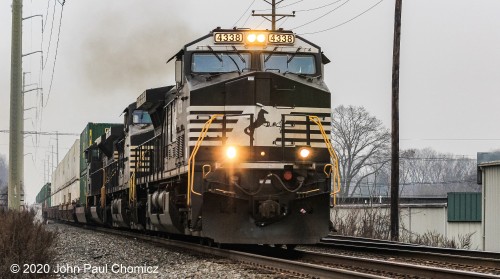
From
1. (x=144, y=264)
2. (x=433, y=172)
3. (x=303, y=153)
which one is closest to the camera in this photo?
(x=144, y=264)

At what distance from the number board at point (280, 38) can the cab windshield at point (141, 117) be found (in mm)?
8126

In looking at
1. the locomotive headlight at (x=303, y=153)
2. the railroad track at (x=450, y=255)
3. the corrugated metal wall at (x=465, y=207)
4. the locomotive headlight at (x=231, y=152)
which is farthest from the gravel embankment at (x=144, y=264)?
the corrugated metal wall at (x=465, y=207)

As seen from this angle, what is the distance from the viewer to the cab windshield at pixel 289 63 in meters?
13.2

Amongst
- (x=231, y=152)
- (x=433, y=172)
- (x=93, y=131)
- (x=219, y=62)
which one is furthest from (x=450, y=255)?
(x=433, y=172)

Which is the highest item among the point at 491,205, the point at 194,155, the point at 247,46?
the point at 247,46

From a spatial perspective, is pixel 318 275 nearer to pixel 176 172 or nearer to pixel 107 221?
pixel 176 172

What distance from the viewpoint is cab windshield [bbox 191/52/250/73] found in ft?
43.1

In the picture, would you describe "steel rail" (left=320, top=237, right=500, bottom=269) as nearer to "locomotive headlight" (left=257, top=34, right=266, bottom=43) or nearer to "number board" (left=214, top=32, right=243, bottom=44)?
"locomotive headlight" (left=257, top=34, right=266, bottom=43)

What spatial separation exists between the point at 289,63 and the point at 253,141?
1.87 meters

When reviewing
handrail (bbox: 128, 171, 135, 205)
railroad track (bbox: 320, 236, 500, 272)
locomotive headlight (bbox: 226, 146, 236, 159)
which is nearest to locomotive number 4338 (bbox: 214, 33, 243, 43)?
locomotive headlight (bbox: 226, 146, 236, 159)

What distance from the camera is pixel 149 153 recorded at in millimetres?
18500

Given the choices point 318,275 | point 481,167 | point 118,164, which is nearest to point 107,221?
point 118,164

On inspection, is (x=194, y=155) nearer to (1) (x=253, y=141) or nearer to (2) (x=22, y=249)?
(1) (x=253, y=141)

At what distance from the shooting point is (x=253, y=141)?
40.4ft
